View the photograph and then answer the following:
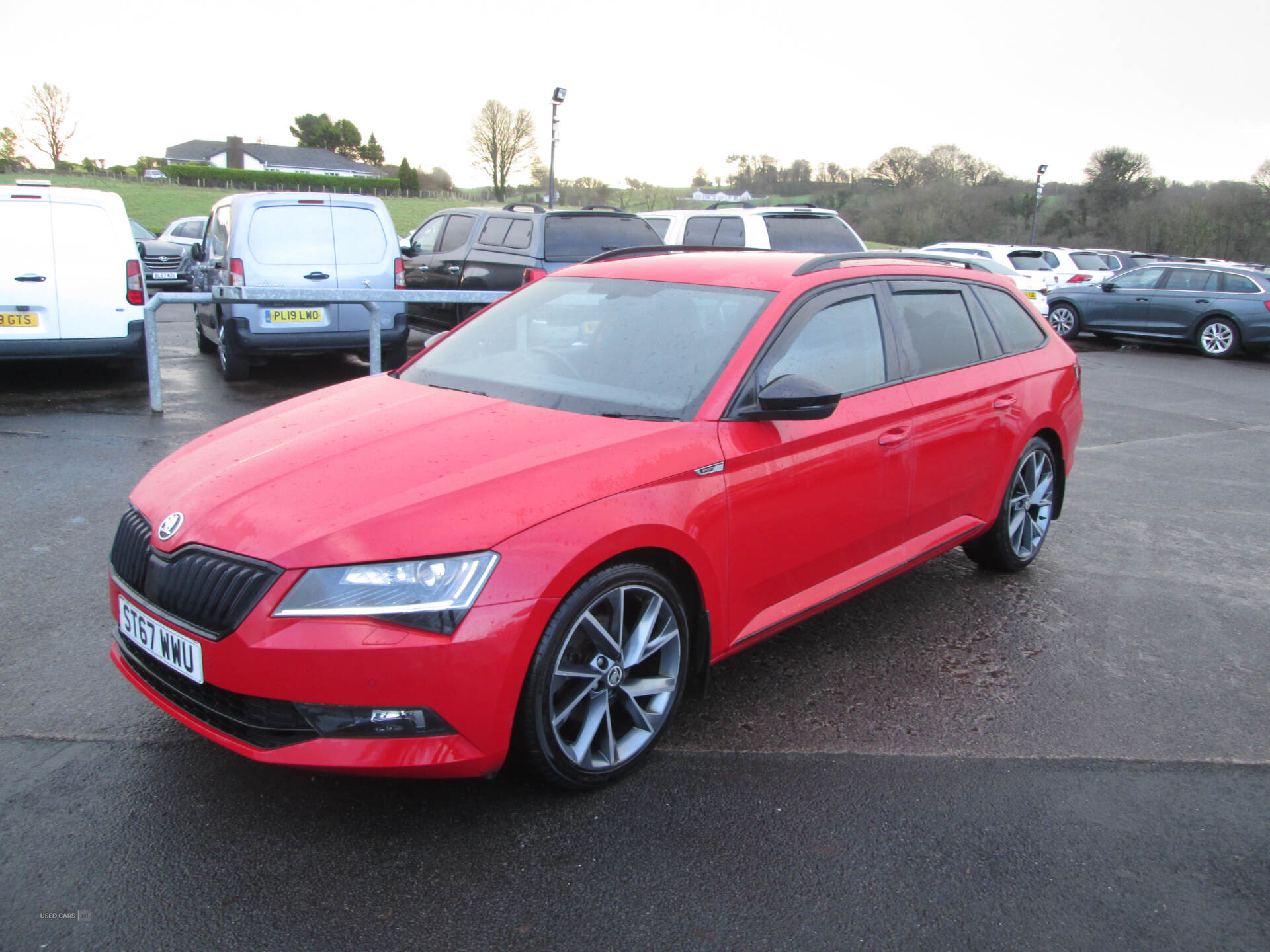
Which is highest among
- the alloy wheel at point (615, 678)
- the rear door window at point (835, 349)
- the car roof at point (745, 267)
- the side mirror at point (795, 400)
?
the car roof at point (745, 267)

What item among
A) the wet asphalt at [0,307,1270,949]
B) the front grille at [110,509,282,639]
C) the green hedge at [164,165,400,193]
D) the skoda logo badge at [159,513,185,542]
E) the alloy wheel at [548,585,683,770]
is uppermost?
the green hedge at [164,165,400,193]

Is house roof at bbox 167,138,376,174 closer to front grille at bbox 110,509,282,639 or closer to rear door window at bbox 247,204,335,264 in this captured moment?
rear door window at bbox 247,204,335,264

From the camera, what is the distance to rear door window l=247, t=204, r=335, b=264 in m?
9.23

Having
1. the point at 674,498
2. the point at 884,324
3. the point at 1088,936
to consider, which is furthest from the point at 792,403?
the point at 1088,936

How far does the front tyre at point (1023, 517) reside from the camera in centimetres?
487

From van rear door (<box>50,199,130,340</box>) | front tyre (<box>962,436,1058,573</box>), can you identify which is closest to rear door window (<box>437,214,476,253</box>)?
van rear door (<box>50,199,130,340</box>)

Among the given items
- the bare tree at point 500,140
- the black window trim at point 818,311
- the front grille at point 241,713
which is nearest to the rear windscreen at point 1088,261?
the black window trim at point 818,311

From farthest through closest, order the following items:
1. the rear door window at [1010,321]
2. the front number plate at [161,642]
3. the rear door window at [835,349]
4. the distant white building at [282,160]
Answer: the distant white building at [282,160] → the rear door window at [1010,321] → the rear door window at [835,349] → the front number plate at [161,642]

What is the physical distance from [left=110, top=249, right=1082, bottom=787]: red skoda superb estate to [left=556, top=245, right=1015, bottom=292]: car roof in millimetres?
18

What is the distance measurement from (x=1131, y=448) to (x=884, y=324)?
5798 millimetres

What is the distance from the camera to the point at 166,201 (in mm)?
60562

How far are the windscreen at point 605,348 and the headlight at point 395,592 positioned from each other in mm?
967

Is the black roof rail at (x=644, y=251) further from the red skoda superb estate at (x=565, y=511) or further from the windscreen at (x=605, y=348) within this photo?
the windscreen at (x=605, y=348)

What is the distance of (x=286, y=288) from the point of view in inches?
332
